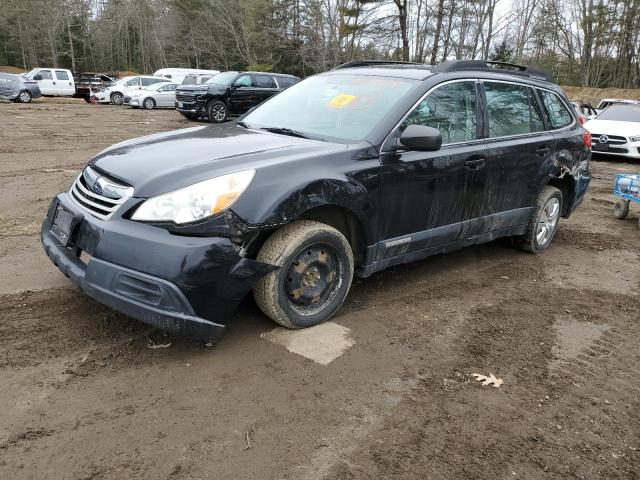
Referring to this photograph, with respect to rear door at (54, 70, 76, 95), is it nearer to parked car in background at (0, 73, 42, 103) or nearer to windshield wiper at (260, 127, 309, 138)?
parked car in background at (0, 73, 42, 103)

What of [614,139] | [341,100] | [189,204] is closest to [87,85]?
Answer: [614,139]

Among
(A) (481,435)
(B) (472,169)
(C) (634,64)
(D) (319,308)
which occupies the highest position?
(C) (634,64)

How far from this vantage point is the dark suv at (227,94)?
58.6 ft

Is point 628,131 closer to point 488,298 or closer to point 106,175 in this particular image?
point 488,298

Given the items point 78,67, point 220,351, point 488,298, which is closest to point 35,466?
point 220,351

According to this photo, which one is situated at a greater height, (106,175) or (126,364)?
(106,175)

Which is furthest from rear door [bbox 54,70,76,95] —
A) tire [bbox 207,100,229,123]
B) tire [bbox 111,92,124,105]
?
tire [bbox 207,100,229,123]

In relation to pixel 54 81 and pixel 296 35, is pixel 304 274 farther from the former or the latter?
pixel 296 35

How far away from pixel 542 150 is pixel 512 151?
579 millimetres

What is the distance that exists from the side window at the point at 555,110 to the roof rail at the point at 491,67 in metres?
0.19

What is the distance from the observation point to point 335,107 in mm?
4219

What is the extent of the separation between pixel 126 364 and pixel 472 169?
9.81 ft

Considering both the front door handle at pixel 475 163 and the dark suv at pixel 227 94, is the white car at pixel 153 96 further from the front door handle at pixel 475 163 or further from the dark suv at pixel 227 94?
the front door handle at pixel 475 163

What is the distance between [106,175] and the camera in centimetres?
336
